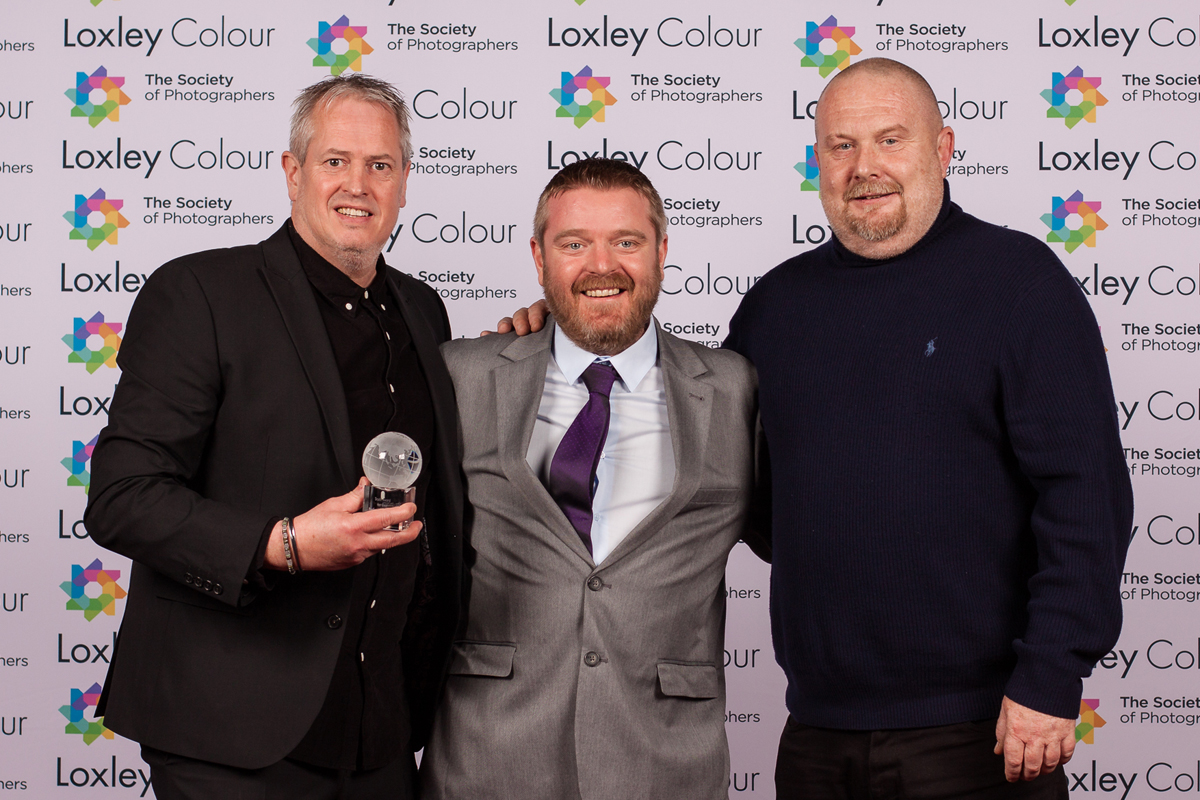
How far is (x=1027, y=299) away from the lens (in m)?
2.27

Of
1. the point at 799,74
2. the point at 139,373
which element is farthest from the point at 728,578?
the point at 139,373

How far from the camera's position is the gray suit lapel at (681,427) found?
2281mm

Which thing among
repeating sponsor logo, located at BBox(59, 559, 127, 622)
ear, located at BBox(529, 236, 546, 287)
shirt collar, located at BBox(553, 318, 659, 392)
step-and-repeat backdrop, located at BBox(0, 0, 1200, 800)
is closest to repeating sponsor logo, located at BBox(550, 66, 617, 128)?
step-and-repeat backdrop, located at BBox(0, 0, 1200, 800)

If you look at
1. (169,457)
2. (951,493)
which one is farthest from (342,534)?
(951,493)

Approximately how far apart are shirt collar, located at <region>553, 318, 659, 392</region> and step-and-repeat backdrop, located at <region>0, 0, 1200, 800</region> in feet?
5.62

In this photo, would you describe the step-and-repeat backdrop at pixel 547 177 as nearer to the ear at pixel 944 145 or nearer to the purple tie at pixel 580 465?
the ear at pixel 944 145

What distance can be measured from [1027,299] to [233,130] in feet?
10.8

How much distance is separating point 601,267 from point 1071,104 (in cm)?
271

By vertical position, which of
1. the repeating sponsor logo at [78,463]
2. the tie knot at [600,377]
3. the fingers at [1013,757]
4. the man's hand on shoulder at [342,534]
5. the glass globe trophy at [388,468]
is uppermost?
the tie knot at [600,377]

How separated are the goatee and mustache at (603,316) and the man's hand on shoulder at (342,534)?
2.61 ft

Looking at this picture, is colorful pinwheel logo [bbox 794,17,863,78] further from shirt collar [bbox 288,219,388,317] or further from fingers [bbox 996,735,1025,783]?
fingers [bbox 996,735,1025,783]

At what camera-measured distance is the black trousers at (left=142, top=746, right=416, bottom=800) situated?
2.07 m

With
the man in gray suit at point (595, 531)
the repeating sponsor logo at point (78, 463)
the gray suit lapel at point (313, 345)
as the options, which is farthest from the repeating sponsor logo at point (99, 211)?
the man in gray suit at point (595, 531)

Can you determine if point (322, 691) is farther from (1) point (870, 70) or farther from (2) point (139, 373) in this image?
(1) point (870, 70)
